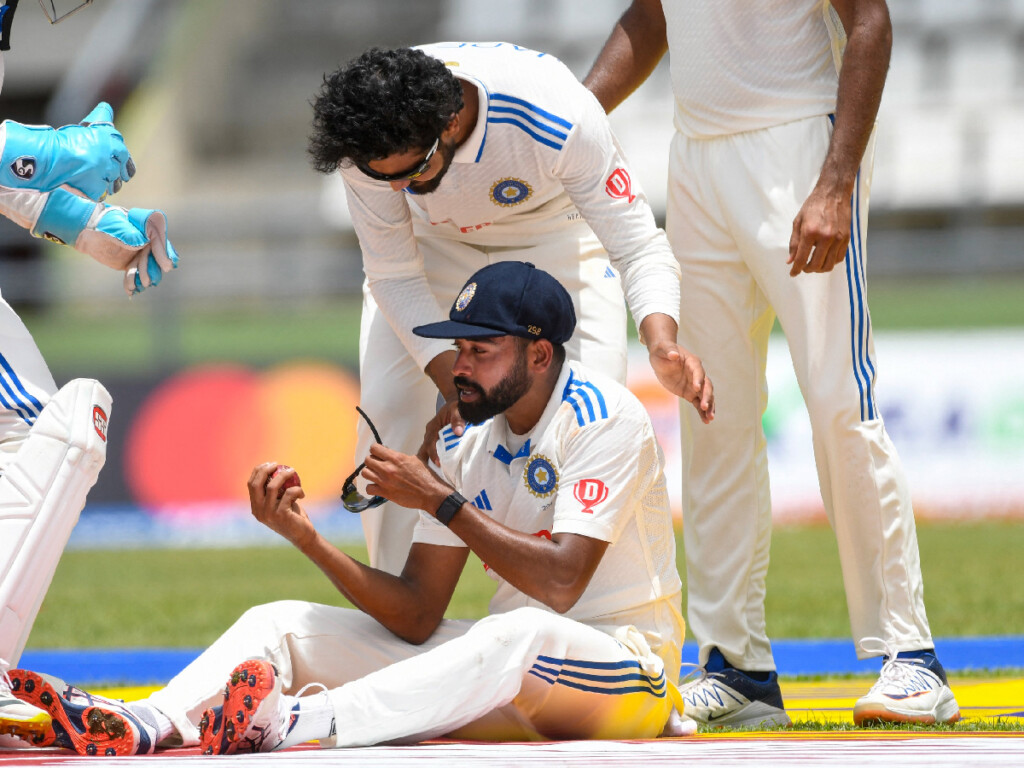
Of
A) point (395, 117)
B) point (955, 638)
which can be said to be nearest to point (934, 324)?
point (955, 638)

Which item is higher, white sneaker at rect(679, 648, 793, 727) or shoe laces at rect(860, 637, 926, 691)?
shoe laces at rect(860, 637, 926, 691)

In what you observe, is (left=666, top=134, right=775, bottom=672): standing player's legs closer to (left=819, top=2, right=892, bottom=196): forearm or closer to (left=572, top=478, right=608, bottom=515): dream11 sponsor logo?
(left=819, top=2, right=892, bottom=196): forearm

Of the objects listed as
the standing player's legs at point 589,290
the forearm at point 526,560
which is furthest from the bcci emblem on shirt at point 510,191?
the forearm at point 526,560

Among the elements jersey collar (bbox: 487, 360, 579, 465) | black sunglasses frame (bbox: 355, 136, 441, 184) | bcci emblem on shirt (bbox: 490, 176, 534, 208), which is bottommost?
jersey collar (bbox: 487, 360, 579, 465)

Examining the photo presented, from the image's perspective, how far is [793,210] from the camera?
Result: 3.91 metres

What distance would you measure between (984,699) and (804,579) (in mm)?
4242

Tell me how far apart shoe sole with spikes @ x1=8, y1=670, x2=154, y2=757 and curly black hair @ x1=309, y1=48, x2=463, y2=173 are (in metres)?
1.44

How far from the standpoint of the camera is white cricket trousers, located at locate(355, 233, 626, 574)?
423 cm

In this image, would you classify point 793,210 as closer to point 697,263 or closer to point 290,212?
point 697,263

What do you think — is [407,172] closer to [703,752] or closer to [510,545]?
[510,545]

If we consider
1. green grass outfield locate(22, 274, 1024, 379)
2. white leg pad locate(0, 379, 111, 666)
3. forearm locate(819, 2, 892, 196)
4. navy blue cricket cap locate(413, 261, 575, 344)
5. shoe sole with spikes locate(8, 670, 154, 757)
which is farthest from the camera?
green grass outfield locate(22, 274, 1024, 379)

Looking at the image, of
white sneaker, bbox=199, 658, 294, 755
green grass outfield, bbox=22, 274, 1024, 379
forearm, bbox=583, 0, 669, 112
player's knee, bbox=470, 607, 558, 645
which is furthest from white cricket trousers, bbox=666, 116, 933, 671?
green grass outfield, bbox=22, 274, 1024, 379

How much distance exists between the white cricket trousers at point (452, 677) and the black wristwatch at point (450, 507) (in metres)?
0.27

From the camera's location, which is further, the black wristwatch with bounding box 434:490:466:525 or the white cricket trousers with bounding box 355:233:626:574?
the white cricket trousers with bounding box 355:233:626:574
